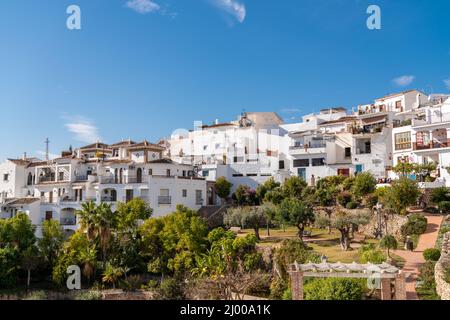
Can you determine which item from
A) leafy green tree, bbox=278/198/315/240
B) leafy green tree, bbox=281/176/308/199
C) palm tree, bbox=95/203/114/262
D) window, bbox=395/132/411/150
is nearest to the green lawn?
leafy green tree, bbox=278/198/315/240

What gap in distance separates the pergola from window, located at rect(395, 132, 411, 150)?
1020 inches

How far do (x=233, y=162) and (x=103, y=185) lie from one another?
1793 cm

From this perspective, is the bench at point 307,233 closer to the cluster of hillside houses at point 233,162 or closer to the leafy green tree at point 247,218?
the leafy green tree at point 247,218

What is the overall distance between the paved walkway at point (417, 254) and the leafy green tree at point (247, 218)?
37.0 feet

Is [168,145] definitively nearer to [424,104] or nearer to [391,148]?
[391,148]

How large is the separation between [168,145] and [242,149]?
13748 millimetres

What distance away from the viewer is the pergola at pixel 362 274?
16547mm

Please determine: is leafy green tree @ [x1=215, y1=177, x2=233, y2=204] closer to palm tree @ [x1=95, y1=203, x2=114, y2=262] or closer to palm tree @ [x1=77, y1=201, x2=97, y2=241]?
palm tree @ [x1=95, y1=203, x2=114, y2=262]

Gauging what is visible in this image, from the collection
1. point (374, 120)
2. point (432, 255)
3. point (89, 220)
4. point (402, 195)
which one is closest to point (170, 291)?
point (89, 220)

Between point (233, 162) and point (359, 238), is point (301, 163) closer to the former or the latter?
point (233, 162)

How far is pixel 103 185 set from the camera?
40.9 metres

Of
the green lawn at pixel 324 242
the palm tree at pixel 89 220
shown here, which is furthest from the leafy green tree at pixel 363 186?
the palm tree at pixel 89 220

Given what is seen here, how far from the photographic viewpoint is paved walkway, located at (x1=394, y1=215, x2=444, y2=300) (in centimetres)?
1916
